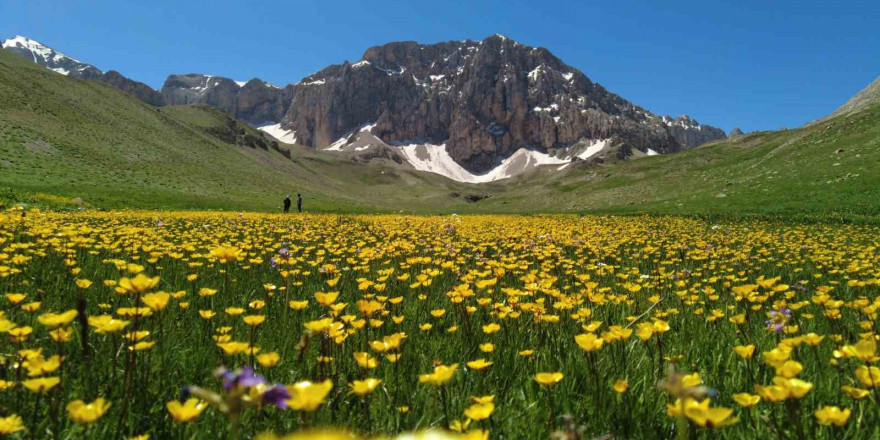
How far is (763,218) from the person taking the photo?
57.6 feet

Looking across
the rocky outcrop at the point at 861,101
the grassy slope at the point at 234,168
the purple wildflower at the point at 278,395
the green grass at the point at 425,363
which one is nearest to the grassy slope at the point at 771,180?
the grassy slope at the point at 234,168

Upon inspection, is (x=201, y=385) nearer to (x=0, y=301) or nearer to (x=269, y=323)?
(x=269, y=323)

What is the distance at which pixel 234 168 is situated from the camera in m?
77.1

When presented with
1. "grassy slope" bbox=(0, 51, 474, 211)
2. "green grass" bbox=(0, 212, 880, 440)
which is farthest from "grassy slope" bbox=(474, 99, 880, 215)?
"grassy slope" bbox=(0, 51, 474, 211)

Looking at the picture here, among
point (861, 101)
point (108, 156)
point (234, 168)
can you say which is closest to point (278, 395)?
point (108, 156)

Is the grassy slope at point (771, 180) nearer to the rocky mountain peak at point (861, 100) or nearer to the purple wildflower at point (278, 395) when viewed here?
the rocky mountain peak at point (861, 100)

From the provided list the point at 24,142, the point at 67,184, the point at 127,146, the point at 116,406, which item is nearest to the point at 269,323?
the point at 116,406

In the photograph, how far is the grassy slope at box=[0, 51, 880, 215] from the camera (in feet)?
83.0

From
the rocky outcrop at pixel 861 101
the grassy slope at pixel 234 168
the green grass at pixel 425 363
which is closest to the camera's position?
the green grass at pixel 425 363

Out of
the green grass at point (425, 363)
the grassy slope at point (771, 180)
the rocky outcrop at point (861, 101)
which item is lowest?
the green grass at point (425, 363)

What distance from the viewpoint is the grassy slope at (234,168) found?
25297 millimetres

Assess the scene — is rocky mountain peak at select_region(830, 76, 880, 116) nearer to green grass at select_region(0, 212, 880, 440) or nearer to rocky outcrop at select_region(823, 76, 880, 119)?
rocky outcrop at select_region(823, 76, 880, 119)

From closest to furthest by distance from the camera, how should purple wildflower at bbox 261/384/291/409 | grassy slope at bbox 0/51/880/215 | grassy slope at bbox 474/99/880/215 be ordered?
purple wildflower at bbox 261/384/291/409
grassy slope at bbox 474/99/880/215
grassy slope at bbox 0/51/880/215

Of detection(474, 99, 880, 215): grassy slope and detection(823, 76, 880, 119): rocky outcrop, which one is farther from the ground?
Result: detection(823, 76, 880, 119): rocky outcrop
